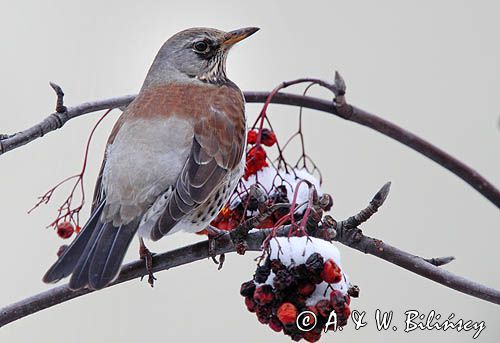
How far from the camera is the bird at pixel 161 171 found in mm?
1271

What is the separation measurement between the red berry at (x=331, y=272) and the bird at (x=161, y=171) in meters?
Result: 0.30

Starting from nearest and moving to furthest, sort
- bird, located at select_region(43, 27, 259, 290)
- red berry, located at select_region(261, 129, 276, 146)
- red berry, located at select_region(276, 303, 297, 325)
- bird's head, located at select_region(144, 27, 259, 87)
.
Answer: red berry, located at select_region(276, 303, 297, 325) → bird, located at select_region(43, 27, 259, 290) → red berry, located at select_region(261, 129, 276, 146) → bird's head, located at select_region(144, 27, 259, 87)

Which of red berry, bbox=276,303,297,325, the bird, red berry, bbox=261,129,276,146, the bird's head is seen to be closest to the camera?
red berry, bbox=276,303,297,325

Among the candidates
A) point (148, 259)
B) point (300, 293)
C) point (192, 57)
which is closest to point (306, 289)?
point (300, 293)

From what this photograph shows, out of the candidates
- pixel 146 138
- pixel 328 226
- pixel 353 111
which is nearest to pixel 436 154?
pixel 353 111

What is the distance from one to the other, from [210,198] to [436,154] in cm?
42

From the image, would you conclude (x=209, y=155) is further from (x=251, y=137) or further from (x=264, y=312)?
(x=264, y=312)

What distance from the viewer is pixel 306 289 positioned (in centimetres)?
117

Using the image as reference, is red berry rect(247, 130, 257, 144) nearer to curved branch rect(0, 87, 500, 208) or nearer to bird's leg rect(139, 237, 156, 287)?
curved branch rect(0, 87, 500, 208)

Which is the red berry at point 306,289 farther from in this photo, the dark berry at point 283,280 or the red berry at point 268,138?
the red berry at point 268,138

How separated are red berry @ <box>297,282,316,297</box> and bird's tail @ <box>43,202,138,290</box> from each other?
290mm

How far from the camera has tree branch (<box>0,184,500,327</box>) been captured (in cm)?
119

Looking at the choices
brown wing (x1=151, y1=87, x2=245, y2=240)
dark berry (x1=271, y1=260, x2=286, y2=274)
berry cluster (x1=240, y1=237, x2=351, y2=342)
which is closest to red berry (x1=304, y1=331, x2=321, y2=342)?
berry cluster (x1=240, y1=237, x2=351, y2=342)

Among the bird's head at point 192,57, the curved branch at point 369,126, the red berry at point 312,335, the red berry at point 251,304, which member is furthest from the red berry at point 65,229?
the red berry at point 312,335
